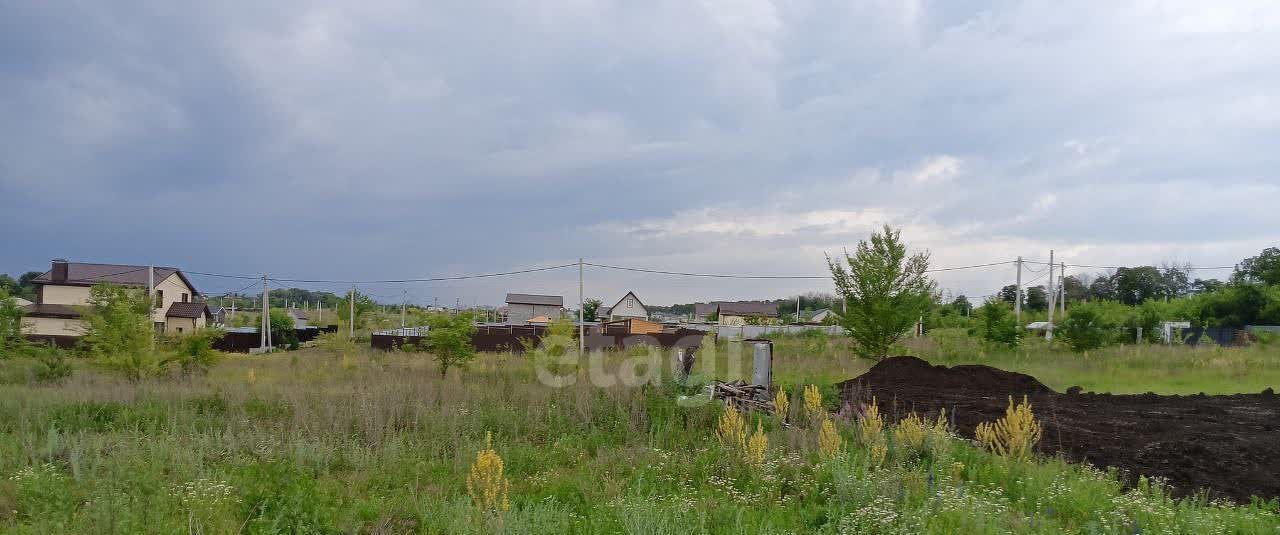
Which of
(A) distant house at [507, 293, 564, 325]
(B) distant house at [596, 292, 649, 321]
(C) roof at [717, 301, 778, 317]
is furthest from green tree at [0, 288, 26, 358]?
(C) roof at [717, 301, 778, 317]

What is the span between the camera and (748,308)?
76688 millimetres

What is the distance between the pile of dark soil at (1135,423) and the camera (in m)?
5.86

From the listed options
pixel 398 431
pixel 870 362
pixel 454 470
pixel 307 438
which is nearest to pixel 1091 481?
pixel 454 470

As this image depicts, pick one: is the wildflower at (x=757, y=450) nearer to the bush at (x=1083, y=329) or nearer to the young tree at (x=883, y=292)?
the young tree at (x=883, y=292)

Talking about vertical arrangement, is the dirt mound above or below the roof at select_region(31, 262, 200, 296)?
below

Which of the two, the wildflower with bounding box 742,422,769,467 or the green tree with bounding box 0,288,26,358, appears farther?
the green tree with bounding box 0,288,26,358

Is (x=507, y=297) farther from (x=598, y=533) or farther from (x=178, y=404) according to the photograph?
(x=598, y=533)

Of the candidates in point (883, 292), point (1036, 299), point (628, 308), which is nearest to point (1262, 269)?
point (1036, 299)

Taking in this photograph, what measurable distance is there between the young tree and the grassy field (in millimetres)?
9167

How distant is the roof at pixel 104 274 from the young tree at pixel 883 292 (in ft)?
122

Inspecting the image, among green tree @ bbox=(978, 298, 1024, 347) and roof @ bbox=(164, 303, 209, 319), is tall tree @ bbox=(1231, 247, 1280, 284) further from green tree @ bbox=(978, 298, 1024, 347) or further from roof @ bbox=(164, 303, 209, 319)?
roof @ bbox=(164, 303, 209, 319)

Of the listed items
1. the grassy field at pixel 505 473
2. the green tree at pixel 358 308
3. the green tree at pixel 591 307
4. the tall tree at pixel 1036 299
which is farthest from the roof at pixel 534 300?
the grassy field at pixel 505 473

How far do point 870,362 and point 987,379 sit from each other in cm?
532

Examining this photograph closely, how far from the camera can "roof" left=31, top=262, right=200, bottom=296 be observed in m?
36.3
